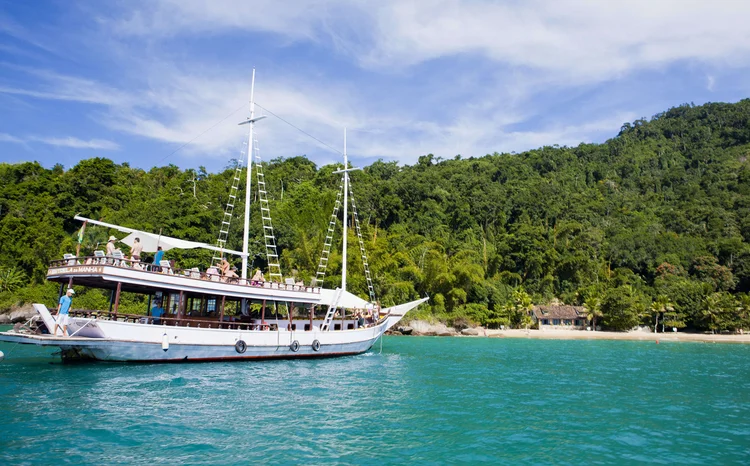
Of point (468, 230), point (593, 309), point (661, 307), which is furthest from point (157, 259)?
point (468, 230)

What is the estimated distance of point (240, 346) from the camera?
2186cm

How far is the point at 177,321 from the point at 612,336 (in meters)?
47.7

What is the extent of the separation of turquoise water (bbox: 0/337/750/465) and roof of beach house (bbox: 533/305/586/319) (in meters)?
37.8

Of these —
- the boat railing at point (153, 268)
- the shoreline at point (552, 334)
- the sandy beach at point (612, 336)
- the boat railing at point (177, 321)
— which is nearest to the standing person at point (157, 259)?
the boat railing at point (153, 268)

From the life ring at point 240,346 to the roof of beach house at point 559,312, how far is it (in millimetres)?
45192

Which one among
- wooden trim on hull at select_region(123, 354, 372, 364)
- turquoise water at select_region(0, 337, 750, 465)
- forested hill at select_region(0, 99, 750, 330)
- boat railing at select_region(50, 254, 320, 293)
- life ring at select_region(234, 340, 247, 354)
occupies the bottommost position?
turquoise water at select_region(0, 337, 750, 465)

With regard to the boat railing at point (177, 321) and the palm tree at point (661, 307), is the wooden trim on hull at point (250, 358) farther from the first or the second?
the palm tree at point (661, 307)

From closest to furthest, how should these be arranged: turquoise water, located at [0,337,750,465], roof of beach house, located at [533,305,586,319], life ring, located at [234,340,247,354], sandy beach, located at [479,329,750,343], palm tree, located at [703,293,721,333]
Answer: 1. turquoise water, located at [0,337,750,465]
2. life ring, located at [234,340,247,354]
3. sandy beach, located at [479,329,750,343]
4. palm tree, located at [703,293,721,333]
5. roof of beach house, located at [533,305,586,319]

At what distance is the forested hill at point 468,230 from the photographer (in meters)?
56.1

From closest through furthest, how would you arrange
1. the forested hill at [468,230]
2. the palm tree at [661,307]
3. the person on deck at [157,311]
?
the person on deck at [157,311]
the palm tree at [661,307]
the forested hill at [468,230]

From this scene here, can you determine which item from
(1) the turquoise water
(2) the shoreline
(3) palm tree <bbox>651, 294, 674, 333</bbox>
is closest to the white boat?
(1) the turquoise water

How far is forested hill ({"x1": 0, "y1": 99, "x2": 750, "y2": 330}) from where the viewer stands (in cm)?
5609

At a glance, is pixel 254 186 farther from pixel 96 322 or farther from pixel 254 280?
pixel 96 322

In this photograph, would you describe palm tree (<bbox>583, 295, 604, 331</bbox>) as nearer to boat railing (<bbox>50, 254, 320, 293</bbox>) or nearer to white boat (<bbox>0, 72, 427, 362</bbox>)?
white boat (<bbox>0, 72, 427, 362</bbox>)
